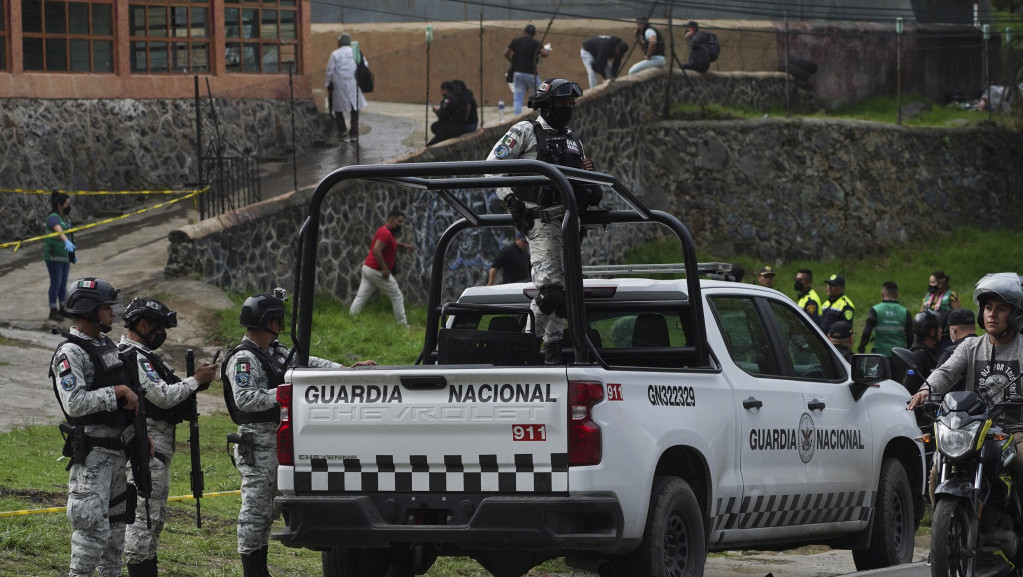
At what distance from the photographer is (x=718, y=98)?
28422 millimetres

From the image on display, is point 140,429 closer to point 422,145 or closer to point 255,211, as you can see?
point 255,211

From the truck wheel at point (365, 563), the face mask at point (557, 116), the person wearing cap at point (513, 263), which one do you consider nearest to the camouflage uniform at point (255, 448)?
the truck wheel at point (365, 563)

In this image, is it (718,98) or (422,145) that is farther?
(718,98)

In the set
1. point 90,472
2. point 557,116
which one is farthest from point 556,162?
point 90,472

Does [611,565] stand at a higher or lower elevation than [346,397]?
lower

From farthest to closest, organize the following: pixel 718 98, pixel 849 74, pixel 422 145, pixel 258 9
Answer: pixel 849 74 → pixel 718 98 → pixel 258 9 → pixel 422 145

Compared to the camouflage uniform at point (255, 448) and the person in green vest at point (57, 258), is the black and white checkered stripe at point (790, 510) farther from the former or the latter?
the person in green vest at point (57, 258)

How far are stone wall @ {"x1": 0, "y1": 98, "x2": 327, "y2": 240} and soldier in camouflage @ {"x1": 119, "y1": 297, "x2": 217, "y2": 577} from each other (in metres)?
14.5

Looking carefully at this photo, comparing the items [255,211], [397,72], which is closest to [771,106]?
[397,72]

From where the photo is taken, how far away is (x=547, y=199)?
838cm

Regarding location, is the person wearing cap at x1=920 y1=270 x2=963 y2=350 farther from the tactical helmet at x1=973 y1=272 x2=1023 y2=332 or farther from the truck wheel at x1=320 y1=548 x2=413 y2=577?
the truck wheel at x1=320 y1=548 x2=413 y2=577

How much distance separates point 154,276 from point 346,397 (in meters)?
13.0

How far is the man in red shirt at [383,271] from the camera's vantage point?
2031cm

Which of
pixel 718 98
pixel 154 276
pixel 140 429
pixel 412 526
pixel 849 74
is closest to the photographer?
pixel 412 526
